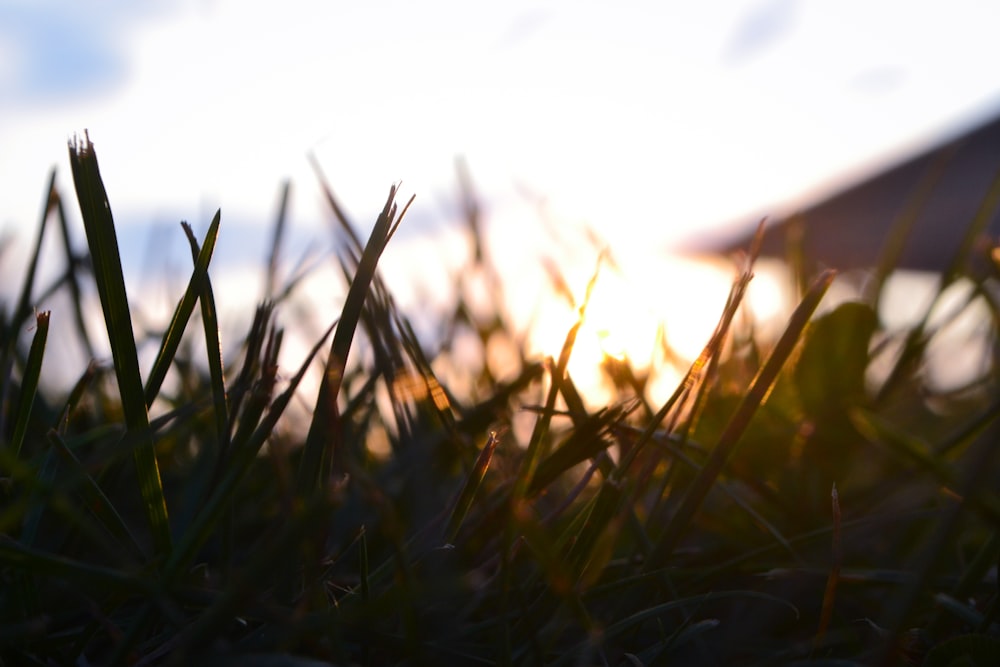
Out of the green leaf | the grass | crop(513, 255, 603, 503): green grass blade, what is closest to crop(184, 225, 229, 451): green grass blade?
the grass

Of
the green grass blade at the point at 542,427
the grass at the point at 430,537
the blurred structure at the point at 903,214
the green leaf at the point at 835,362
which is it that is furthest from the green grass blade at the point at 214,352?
the blurred structure at the point at 903,214

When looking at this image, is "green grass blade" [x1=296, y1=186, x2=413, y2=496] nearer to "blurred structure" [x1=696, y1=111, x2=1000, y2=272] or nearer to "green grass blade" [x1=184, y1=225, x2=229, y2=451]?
"green grass blade" [x1=184, y1=225, x2=229, y2=451]

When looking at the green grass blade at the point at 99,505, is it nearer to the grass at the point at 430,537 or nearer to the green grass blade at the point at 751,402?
the grass at the point at 430,537

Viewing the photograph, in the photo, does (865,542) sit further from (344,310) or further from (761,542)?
(344,310)

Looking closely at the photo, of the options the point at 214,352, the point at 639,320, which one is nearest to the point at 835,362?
the point at 639,320

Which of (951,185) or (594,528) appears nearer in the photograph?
(594,528)

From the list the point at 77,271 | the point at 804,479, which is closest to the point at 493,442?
the point at 804,479

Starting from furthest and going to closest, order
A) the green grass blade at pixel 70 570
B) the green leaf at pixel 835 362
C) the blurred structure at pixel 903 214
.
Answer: the blurred structure at pixel 903 214
the green leaf at pixel 835 362
the green grass blade at pixel 70 570
